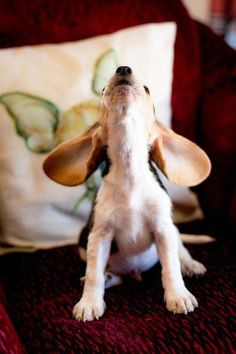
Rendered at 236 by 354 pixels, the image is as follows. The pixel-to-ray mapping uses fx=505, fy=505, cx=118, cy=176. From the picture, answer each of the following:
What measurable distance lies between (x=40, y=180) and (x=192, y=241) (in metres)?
0.39

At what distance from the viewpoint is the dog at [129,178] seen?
0.90 m

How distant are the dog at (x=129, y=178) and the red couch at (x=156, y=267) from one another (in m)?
0.05

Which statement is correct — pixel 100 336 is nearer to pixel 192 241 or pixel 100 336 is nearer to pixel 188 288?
pixel 188 288

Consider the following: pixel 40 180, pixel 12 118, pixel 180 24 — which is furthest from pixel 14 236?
pixel 180 24

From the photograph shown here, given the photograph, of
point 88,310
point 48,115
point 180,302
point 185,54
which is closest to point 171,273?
point 180,302

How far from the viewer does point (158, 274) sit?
3.55 ft

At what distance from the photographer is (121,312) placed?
3.06 ft

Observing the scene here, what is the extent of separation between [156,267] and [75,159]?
0.31 m

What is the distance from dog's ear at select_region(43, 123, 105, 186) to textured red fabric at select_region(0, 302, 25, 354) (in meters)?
0.30

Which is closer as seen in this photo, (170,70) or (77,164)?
(77,164)

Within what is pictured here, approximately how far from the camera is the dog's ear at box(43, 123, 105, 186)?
967 millimetres

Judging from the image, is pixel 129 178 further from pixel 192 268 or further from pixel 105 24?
pixel 105 24

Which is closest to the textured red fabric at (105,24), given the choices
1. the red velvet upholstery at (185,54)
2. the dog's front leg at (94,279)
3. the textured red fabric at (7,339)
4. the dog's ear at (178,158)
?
the red velvet upholstery at (185,54)

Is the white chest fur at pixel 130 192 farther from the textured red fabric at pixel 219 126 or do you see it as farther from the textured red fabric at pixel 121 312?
the textured red fabric at pixel 219 126
